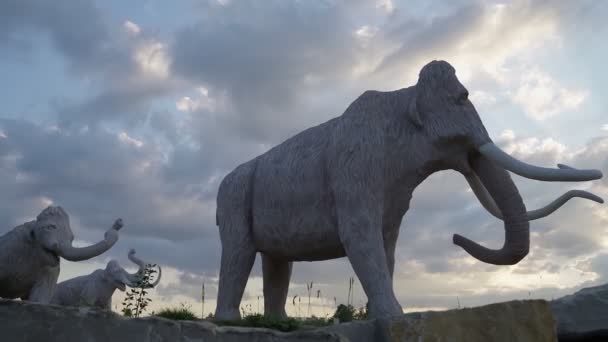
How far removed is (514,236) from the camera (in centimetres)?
530

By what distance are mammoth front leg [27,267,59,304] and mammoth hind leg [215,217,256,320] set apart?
207cm

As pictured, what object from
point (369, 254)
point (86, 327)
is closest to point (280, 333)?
point (369, 254)

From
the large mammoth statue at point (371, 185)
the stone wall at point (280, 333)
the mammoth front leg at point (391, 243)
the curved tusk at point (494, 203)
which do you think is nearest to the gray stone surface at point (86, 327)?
the stone wall at point (280, 333)

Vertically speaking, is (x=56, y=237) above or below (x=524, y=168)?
below

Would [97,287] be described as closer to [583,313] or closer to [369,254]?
[369,254]

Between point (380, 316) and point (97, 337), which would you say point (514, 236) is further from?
point (97, 337)

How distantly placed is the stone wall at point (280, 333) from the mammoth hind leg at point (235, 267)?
1411mm

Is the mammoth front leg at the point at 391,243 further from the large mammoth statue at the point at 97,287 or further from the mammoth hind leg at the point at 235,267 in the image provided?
the large mammoth statue at the point at 97,287

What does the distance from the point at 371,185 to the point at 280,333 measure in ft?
4.68

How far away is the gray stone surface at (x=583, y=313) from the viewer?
5473mm

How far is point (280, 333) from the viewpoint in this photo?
4.04 m

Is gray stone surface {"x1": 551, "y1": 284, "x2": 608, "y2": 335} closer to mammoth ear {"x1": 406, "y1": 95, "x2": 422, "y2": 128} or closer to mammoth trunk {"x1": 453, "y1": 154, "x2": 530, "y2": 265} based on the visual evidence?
mammoth trunk {"x1": 453, "y1": 154, "x2": 530, "y2": 265}

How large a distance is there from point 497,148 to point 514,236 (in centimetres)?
71

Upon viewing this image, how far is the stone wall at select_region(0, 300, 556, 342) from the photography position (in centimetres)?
319
